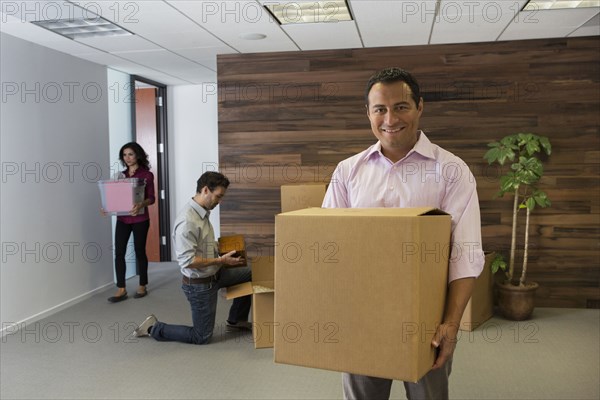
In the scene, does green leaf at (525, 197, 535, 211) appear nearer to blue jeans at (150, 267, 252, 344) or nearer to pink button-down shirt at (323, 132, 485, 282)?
blue jeans at (150, 267, 252, 344)

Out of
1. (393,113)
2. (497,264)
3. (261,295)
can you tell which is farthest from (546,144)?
(393,113)

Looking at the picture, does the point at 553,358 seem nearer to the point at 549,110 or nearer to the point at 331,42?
the point at 549,110

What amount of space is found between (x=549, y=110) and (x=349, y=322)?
12.4 ft

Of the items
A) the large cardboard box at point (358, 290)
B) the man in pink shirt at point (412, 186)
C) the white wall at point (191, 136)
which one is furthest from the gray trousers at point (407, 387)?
the white wall at point (191, 136)

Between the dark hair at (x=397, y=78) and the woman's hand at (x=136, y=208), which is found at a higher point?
the dark hair at (x=397, y=78)

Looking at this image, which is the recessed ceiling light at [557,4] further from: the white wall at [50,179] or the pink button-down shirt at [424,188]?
the white wall at [50,179]

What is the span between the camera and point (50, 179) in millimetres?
4266

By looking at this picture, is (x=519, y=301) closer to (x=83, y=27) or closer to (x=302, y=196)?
(x=302, y=196)

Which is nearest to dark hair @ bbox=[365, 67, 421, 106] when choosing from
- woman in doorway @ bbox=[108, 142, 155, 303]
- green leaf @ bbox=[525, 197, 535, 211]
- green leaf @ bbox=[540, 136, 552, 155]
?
green leaf @ bbox=[525, 197, 535, 211]

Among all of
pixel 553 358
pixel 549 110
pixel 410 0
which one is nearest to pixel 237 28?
pixel 410 0

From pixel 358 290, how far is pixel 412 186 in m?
0.42

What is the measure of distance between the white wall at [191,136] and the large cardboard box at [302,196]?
7.81ft

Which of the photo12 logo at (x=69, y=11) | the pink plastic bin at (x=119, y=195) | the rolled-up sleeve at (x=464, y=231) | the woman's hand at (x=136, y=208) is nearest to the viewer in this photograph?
the rolled-up sleeve at (x=464, y=231)

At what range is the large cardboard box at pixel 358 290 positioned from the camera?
3.43 feet
